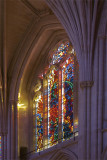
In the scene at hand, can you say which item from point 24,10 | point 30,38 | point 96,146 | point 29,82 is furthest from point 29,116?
point 96,146

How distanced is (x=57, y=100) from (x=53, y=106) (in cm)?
41

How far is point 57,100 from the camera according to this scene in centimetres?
1666

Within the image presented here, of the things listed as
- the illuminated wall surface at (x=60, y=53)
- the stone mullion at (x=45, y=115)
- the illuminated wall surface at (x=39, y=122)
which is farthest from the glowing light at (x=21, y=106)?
the illuminated wall surface at (x=60, y=53)

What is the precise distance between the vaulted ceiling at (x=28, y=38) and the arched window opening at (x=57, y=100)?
1.76 ft

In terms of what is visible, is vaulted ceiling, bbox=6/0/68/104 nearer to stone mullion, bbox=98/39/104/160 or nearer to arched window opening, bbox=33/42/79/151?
arched window opening, bbox=33/42/79/151

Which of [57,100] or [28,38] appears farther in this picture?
[57,100]

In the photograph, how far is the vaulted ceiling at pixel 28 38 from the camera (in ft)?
50.1

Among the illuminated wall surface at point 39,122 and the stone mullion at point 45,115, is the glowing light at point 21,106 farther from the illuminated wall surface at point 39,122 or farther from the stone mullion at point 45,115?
the stone mullion at point 45,115

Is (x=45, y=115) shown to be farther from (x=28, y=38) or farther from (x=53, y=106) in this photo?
(x=28, y=38)

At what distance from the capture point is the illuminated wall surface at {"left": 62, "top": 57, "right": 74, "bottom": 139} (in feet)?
52.0

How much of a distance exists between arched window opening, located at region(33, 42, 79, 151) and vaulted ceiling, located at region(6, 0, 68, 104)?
54cm

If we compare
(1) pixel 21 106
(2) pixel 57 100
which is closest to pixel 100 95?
(2) pixel 57 100

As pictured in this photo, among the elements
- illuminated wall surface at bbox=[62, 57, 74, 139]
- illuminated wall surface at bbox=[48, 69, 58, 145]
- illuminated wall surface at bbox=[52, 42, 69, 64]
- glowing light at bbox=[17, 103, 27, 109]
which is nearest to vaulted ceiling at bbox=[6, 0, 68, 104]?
illuminated wall surface at bbox=[52, 42, 69, 64]

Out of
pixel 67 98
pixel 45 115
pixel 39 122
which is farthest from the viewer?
pixel 39 122
